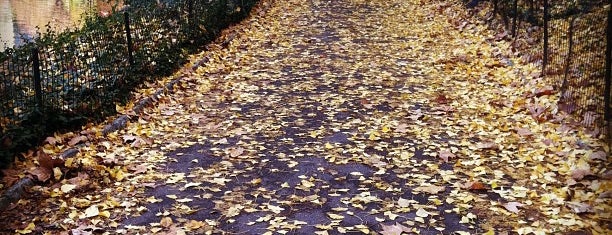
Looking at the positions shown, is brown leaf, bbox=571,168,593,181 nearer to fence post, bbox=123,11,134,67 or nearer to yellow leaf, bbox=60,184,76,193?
yellow leaf, bbox=60,184,76,193

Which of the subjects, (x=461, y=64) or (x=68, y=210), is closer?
(x=68, y=210)

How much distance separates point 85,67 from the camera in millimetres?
6938

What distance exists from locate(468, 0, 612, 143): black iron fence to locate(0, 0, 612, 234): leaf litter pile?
0.25m

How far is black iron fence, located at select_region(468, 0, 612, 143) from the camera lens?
6022mm

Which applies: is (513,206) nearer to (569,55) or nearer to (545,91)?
(545,91)

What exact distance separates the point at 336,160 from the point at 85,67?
379 cm

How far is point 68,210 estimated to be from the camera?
4699 millimetres

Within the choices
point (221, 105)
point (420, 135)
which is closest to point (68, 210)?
point (221, 105)

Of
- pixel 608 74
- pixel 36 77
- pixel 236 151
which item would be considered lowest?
pixel 236 151

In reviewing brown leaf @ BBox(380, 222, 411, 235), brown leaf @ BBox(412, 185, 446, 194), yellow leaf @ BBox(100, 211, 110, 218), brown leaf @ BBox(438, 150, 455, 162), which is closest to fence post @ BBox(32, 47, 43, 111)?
yellow leaf @ BBox(100, 211, 110, 218)

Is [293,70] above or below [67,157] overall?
above

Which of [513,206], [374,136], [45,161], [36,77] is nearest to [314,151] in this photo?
[374,136]

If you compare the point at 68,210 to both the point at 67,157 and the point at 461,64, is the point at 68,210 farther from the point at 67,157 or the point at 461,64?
the point at 461,64

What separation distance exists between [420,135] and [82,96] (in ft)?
14.9
